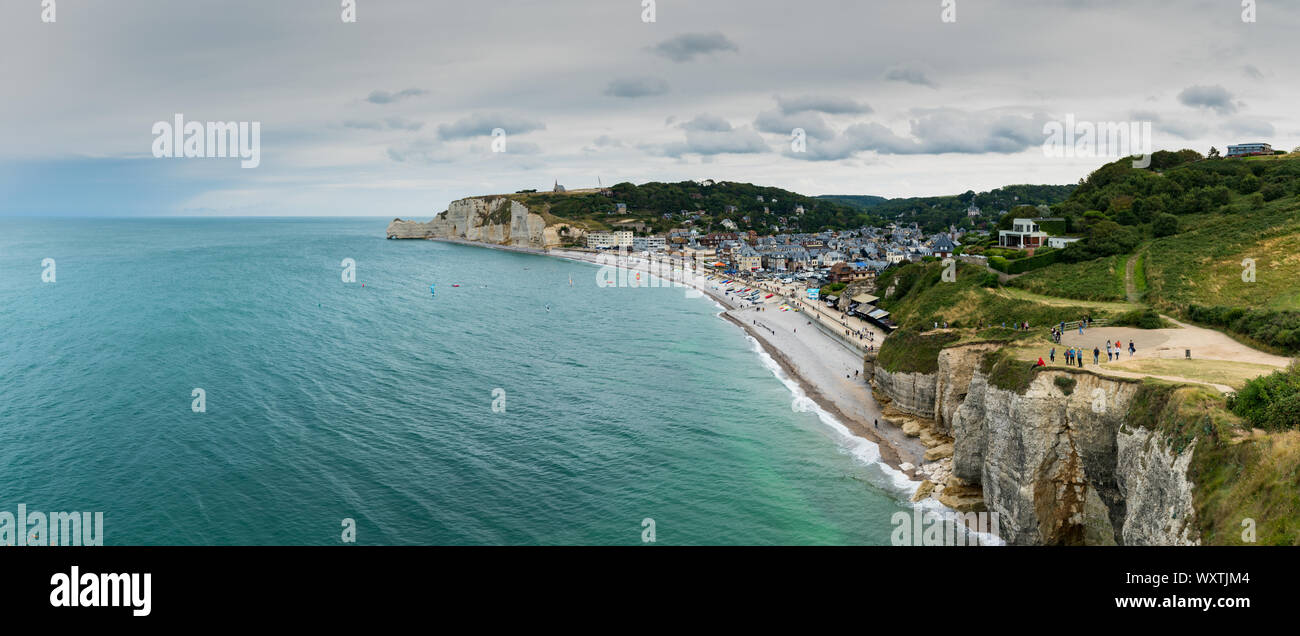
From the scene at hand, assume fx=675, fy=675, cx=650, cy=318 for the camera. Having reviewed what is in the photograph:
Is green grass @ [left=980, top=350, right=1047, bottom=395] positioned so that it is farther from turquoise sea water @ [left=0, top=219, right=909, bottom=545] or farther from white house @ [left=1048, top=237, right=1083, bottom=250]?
white house @ [left=1048, top=237, right=1083, bottom=250]

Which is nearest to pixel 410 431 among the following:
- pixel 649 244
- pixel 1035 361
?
pixel 1035 361

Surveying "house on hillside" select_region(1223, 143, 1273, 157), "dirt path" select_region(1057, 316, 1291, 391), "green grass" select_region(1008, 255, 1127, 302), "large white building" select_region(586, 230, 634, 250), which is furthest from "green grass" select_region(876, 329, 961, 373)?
"large white building" select_region(586, 230, 634, 250)

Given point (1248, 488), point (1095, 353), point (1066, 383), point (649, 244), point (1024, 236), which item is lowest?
point (1248, 488)

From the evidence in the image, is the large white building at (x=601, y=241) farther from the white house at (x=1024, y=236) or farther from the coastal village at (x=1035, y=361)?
the white house at (x=1024, y=236)

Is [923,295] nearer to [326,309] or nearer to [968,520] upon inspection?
[968,520]

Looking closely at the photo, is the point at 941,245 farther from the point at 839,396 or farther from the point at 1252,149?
the point at 839,396

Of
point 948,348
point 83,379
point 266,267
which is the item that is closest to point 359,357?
point 83,379
